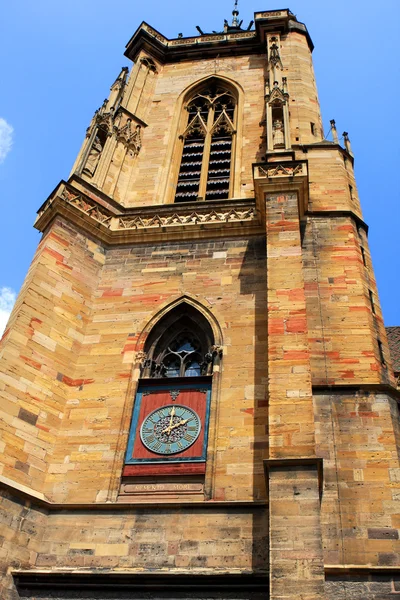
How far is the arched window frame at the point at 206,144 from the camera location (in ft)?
49.3

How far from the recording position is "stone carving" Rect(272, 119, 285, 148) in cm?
1337

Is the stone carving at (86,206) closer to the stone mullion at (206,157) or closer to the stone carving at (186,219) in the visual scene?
the stone carving at (186,219)

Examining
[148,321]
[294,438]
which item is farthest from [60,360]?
[294,438]

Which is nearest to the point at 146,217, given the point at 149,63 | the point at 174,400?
the point at 174,400

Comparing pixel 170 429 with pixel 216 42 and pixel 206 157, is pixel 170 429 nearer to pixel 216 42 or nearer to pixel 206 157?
pixel 206 157

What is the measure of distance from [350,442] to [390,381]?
1.84 metres

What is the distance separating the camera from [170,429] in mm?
9500

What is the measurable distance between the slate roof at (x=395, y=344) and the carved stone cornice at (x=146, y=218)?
5.65 meters

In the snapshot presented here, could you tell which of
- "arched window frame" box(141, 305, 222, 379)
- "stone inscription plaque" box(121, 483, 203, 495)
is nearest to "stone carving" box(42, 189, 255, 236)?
"arched window frame" box(141, 305, 222, 379)

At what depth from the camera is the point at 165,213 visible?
43.6 feet

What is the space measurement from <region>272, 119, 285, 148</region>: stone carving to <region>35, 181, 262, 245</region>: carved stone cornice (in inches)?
56.5

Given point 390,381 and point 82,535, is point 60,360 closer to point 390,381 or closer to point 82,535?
point 82,535

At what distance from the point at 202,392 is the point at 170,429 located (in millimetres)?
772

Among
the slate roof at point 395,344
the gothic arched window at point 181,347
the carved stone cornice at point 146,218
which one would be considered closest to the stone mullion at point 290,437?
the gothic arched window at point 181,347
